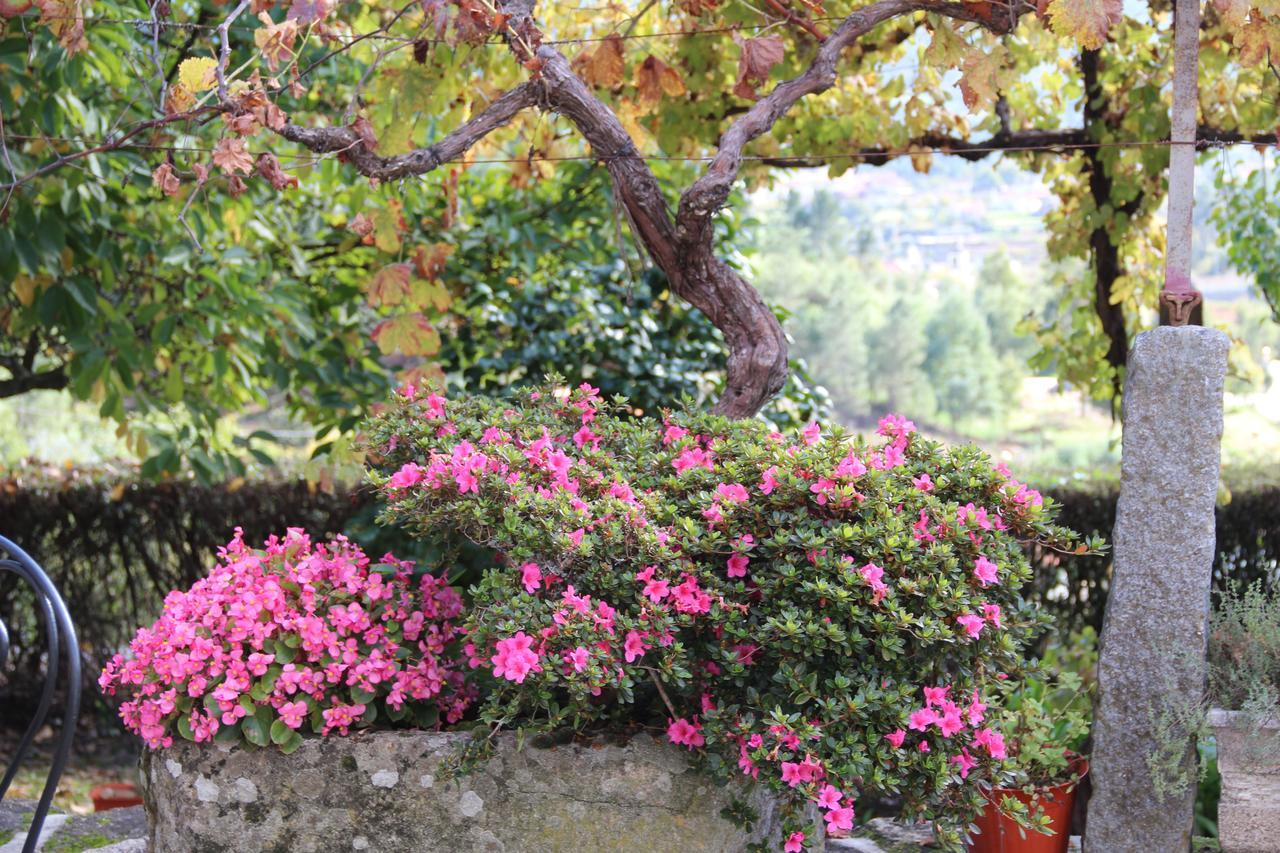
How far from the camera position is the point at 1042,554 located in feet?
13.6

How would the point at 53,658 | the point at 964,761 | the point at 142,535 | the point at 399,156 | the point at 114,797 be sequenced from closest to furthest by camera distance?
1. the point at 53,658
2. the point at 964,761
3. the point at 399,156
4. the point at 114,797
5. the point at 142,535

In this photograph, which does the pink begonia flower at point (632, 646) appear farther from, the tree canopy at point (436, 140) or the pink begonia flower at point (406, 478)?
the tree canopy at point (436, 140)

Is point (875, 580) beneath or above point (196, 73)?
beneath

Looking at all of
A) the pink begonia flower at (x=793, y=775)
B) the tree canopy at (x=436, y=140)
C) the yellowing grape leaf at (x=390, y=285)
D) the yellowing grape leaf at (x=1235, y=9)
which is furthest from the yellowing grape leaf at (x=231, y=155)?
the yellowing grape leaf at (x=1235, y=9)

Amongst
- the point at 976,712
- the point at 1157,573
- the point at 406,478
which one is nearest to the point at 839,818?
the point at 976,712

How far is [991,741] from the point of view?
2.20m

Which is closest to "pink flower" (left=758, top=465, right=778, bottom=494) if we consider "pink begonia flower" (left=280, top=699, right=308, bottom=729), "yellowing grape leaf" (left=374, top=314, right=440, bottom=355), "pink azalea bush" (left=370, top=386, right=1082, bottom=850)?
"pink azalea bush" (left=370, top=386, right=1082, bottom=850)

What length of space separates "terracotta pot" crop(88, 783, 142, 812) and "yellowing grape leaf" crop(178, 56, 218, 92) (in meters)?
2.44

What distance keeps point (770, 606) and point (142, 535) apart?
3.53 metres

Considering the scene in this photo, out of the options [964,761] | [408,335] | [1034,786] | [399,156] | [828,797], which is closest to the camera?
[828,797]

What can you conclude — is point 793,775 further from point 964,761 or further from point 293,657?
point 293,657

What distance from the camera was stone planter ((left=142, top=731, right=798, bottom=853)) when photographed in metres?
2.26

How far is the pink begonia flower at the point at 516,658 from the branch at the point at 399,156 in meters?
1.20

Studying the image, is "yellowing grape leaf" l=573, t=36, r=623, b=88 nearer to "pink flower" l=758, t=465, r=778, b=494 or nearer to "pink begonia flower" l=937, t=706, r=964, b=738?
"pink flower" l=758, t=465, r=778, b=494
